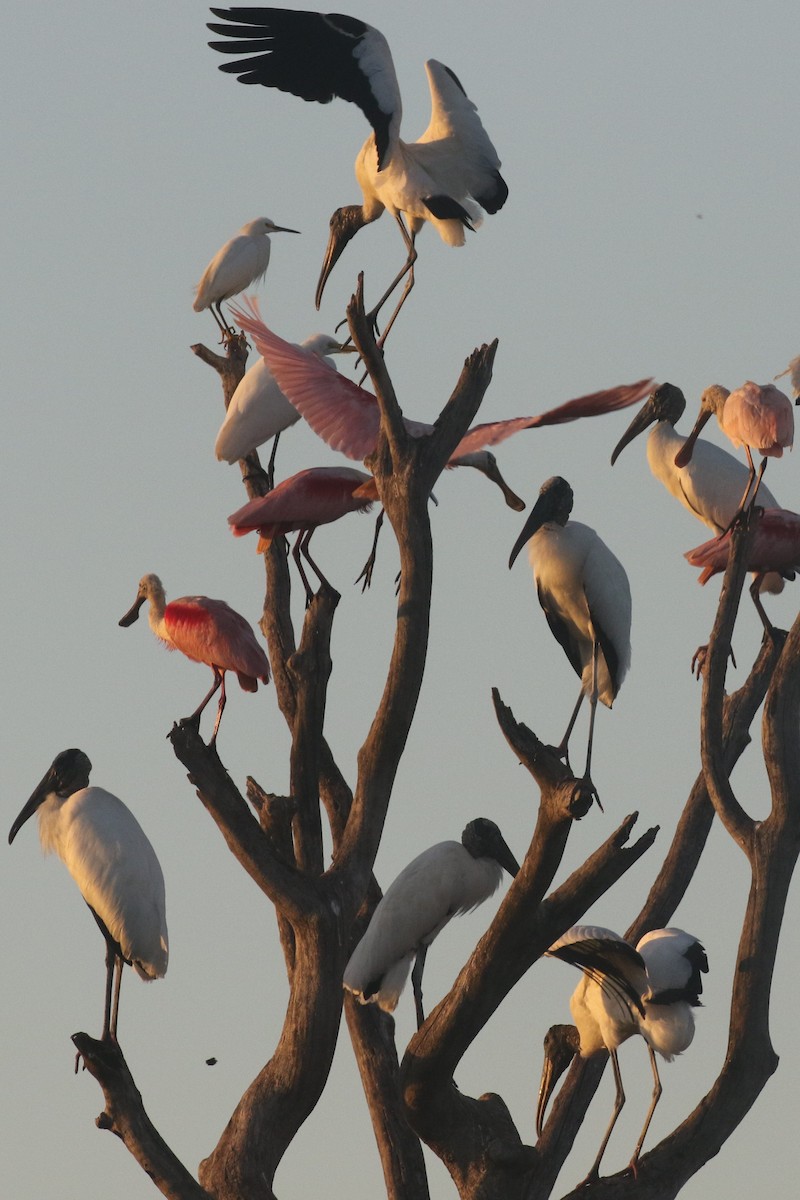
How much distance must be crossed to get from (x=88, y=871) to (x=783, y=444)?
14.0ft

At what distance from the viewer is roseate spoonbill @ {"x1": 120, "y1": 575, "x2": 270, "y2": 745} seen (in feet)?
40.4

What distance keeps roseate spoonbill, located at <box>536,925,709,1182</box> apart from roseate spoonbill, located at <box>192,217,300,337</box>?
222 inches

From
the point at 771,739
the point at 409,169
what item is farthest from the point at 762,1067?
the point at 409,169

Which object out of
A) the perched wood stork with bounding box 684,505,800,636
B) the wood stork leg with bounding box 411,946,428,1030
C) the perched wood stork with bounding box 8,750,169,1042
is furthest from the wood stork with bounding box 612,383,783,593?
the perched wood stork with bounding box 8,750,169,1042

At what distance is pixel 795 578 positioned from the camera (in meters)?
14.0

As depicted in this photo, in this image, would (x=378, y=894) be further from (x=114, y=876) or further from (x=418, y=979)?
(x=114, y=876)

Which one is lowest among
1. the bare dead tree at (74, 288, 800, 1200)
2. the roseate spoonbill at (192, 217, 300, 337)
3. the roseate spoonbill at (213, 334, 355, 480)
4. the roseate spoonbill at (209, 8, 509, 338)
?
the bare dead tree at (74, 288, 800, 1200)

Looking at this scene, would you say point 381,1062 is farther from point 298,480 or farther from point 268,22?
point 268,22

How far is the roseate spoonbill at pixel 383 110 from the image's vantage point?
11.8m

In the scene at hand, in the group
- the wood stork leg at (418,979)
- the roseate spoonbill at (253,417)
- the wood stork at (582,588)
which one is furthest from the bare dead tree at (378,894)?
the roseate spoonbill at (253,417)

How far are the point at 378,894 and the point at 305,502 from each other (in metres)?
1.98

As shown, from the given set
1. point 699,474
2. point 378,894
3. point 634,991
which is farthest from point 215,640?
point 699,474

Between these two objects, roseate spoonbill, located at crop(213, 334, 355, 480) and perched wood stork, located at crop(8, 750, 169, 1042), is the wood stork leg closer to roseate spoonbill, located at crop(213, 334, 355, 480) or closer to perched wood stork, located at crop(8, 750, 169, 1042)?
perched wood stork, located at crop(8, 750, 169, 1042)

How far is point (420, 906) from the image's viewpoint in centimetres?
1149
